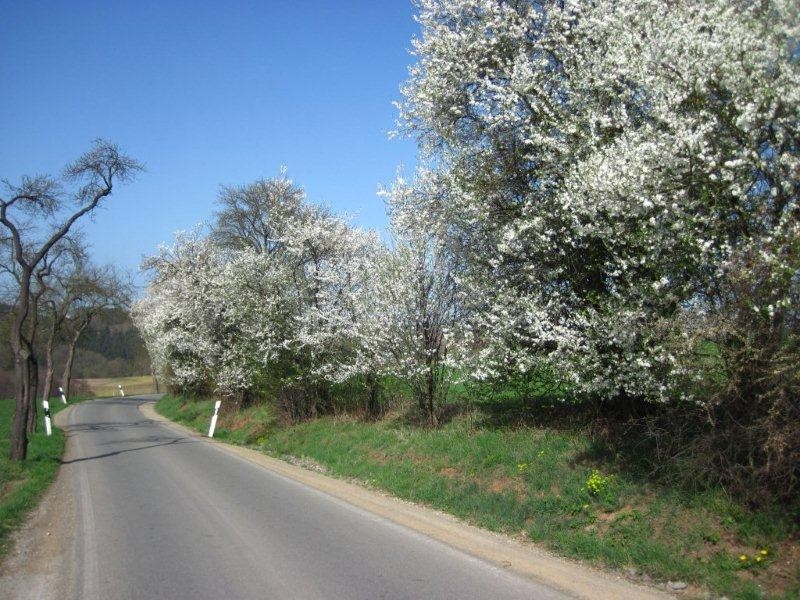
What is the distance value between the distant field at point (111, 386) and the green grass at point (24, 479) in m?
48.4

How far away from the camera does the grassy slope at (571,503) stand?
6.15m

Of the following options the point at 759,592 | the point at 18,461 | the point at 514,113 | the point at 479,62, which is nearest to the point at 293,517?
the point at 759,592

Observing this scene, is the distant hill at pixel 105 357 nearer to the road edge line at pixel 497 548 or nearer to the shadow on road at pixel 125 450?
the shadow on road at pixel 125 450

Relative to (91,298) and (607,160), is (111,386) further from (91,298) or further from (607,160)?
(607,160)

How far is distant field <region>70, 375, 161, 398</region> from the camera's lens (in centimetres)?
6706

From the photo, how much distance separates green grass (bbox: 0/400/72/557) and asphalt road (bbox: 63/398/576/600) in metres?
0.79

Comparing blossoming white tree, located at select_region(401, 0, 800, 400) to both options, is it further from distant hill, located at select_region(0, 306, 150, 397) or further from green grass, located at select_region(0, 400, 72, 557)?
distant hill, located at select_region(0, 306, 150, 397)

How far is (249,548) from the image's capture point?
760 cm

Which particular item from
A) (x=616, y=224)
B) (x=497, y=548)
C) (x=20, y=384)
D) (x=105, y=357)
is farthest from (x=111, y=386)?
(x=616, y=224)

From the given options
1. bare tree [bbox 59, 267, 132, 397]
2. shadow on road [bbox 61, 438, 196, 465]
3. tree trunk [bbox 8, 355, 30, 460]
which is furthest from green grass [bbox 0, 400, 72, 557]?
bare tree [bbox 59, 267, 132, 397]

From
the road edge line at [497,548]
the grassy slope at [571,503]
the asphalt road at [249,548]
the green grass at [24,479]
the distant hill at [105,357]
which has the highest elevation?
the distant hill at [105,357]

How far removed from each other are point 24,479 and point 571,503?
37.5 ft

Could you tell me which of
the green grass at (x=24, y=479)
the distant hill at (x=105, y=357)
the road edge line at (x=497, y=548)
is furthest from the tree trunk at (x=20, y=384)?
the distant hill at (x=105, y=357)

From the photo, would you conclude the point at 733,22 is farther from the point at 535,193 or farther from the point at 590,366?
the point at 590,366
